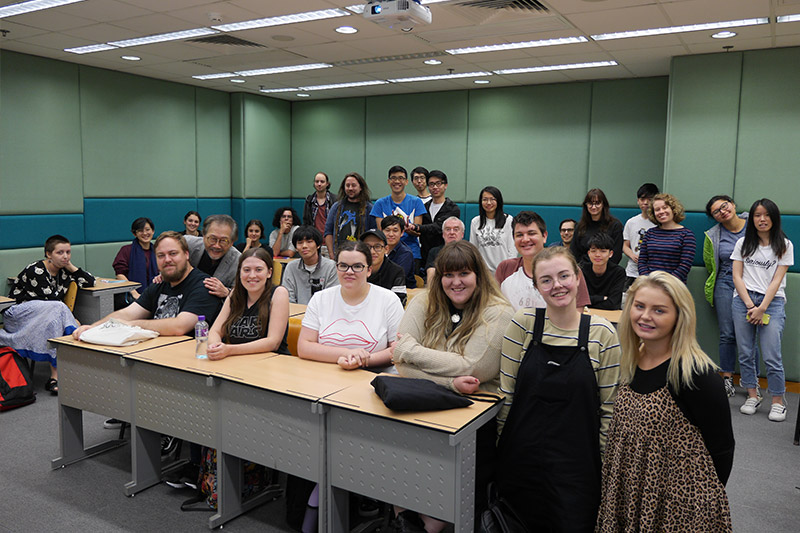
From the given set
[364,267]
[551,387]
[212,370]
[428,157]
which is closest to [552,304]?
[551,387]

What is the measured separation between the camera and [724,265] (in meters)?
5.21

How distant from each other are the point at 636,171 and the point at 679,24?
2.60 metres

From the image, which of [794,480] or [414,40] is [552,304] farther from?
[414,40]

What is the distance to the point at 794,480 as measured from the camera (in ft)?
11.8

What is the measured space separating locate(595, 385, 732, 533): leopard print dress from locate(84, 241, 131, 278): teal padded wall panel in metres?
6.66

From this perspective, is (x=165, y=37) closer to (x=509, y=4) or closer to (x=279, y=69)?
(x=279, y=69)

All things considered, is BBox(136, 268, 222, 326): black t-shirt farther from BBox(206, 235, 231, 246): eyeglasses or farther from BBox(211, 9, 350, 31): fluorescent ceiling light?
BBox(211, 9, 350, 31): fluorescent ceiling light

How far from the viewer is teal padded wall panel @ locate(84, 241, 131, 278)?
707 centimetres

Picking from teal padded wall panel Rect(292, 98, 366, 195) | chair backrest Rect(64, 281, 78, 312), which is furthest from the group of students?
teal padded wall panel Rect(292, 98, 366, 195)

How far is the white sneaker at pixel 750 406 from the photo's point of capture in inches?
185

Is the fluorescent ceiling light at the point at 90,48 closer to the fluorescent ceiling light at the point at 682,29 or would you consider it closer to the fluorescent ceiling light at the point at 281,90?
the fluorescent ceiling light at the point at 281,90

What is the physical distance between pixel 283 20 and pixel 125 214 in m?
3.78

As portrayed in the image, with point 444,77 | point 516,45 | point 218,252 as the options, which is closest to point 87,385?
point 218,252

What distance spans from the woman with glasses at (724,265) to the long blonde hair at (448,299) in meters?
3.43
